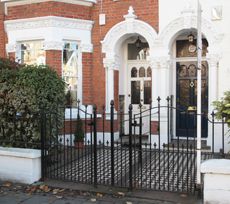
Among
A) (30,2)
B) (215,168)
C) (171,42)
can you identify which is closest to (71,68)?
(30,2)

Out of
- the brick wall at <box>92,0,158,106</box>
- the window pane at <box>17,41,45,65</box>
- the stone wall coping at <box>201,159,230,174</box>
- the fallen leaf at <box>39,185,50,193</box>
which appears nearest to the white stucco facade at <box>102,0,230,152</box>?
the brick wall at <box>92,0,158,106</box>

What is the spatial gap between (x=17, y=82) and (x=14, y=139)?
116 cm

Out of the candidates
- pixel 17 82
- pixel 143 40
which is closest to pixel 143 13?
pixel 143 40

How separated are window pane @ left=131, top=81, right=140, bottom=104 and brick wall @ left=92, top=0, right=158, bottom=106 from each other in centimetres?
63

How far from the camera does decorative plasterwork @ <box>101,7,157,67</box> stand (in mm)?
10297

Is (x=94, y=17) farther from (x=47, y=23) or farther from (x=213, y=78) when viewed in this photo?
(x=213, y=78)

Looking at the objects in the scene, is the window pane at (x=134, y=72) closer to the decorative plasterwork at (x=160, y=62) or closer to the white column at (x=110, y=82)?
the white column at (x=110, y=82)

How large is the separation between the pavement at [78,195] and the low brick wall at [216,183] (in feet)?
0.76

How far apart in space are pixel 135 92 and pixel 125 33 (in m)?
1.97

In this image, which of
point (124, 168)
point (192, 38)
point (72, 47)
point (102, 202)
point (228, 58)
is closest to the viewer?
point (102, 202)

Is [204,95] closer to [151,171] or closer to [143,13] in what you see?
[143,13]

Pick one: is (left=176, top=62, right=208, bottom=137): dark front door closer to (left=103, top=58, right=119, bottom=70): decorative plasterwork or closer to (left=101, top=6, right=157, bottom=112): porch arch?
(left=101, top=6, right=157, bottom=112): porch arch

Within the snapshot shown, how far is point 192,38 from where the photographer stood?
1024 centimetres

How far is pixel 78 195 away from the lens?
6.05 meters
